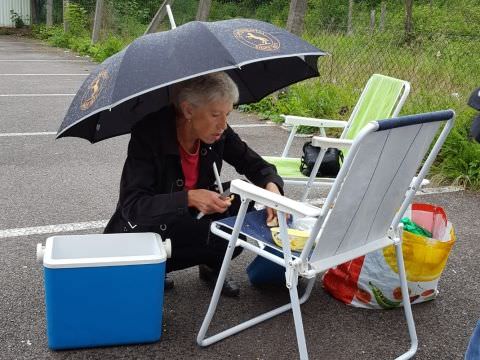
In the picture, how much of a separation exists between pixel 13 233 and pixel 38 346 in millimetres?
1445

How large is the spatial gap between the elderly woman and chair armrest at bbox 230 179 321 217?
285 mm

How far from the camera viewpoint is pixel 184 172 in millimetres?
2859

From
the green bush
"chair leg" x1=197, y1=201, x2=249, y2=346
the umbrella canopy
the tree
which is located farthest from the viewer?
the green bush

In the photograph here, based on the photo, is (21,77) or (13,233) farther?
(21,77)

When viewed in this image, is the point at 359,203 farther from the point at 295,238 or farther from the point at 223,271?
the point at 223,271

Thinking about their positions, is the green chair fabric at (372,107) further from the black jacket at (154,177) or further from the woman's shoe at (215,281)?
the black jacket at (154,177)

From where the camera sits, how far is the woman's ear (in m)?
2.64

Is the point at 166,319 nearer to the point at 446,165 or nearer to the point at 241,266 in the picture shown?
the point at 241,266

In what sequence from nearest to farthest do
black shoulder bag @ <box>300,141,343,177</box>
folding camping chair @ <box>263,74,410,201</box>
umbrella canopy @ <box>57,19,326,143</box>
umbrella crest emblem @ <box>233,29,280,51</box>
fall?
umbrella canopy @ <box>57,19,326,143</box> → umbrella crest emblem @ <box>233,29,280,51</box> → folding camping chair @ <box>263,74,410,201</box> → black shoulder bag @ <box>300,141,343,177</box>

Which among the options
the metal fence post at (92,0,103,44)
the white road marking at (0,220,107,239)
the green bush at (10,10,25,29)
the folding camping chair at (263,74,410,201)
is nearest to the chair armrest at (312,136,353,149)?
the folding camping chair at (263,74,410,201)

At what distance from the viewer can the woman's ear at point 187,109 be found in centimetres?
264

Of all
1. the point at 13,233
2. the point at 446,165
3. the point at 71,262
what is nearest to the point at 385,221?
the point at 71,262

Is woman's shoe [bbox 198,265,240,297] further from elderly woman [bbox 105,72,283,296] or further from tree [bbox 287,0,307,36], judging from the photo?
tree [bbox 287,0,307,36]

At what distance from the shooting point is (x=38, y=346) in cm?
263
